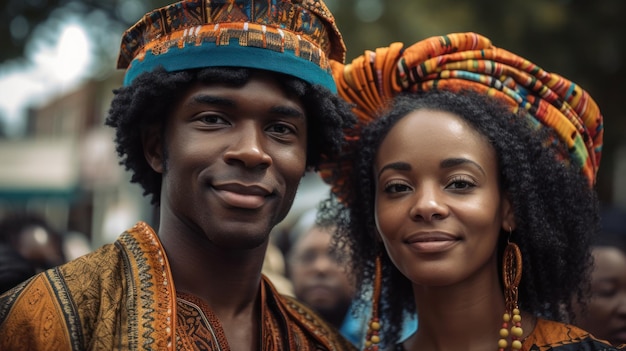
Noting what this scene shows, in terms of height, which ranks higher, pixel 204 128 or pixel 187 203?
pixel 204 128

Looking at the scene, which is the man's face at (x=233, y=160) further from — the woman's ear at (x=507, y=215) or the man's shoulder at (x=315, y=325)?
the woman's ear at (x=507, y=215)

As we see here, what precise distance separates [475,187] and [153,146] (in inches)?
51.6

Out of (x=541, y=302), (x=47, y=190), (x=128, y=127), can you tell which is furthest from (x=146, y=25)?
(x=47, y=190)

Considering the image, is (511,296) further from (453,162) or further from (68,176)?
(68,176)

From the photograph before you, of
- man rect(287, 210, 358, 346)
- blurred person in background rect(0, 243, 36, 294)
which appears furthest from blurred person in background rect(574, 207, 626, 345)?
blurred person in background rect(0, 243, 36, 294)

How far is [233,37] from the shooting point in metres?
2.99

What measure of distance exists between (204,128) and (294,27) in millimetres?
561

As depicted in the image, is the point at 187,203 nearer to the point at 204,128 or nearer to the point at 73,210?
the point at 204,128

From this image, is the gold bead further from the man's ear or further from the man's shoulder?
the man's ear

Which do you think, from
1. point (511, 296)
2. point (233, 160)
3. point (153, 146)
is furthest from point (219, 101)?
point (511, 296)

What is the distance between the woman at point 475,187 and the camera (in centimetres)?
314

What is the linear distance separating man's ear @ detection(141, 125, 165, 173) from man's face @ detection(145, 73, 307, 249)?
7 cm

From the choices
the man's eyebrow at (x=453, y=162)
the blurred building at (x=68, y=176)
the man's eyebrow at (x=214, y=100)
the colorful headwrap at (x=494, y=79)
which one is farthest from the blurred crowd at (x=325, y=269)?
the blurred building at (x=68, y=176)

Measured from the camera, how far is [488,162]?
3.22 m
